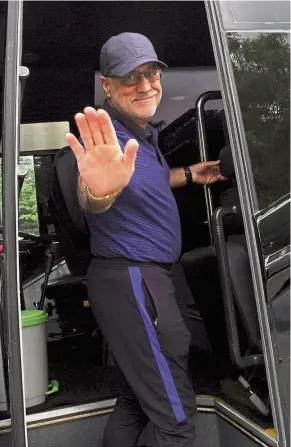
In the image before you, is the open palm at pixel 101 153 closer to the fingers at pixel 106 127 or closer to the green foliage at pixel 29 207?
the fingers at pixel 106 127

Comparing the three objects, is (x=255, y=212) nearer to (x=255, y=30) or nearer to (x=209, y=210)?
(x=255, y=30)

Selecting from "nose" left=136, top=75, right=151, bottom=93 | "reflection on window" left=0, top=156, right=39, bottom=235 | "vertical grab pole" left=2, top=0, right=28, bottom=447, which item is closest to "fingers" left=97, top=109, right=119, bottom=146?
"vertical grab pole" left=2, top=0, right=28, bottom=447

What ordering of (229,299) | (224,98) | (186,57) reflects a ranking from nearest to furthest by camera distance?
(224,98)
(229,299)
(186,57)

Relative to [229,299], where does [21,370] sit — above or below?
below

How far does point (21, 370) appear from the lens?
1.73 metres

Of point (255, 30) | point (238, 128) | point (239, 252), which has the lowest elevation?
point (239, 252)

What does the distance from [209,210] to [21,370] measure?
1.67 metres

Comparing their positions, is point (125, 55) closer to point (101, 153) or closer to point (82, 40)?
point (101, 153)

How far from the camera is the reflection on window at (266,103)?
1724mm

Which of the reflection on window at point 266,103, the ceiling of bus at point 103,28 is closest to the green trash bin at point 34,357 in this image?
the reflection on window at point 266,103

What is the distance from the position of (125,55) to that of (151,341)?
1020 mm

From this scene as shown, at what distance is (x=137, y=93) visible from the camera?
2104 mm

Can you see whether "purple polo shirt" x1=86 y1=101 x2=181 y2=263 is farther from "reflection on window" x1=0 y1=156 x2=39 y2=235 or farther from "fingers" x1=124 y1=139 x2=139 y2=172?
"reflection on window" x1=0 y1=156 x2=39 y2=235

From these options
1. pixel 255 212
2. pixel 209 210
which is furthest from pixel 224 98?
pixel 209 210
